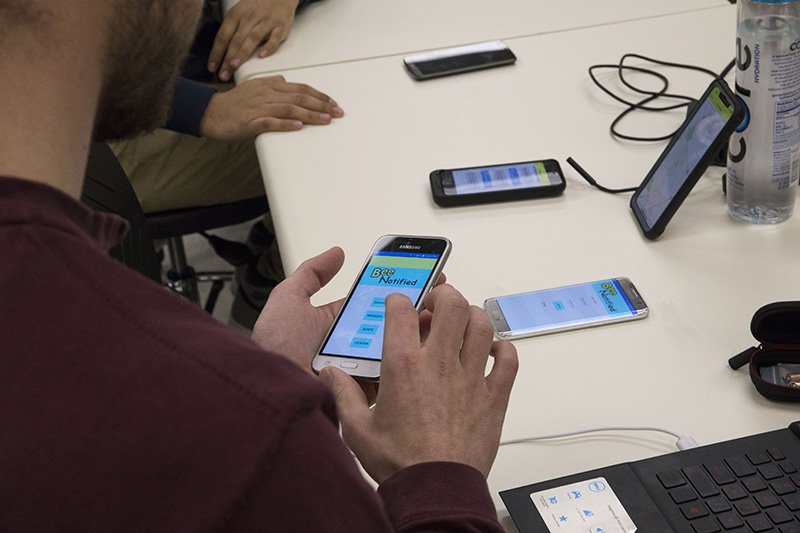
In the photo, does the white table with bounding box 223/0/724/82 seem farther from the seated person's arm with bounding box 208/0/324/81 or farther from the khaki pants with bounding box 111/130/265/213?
the khaki pants with bounding box 111/130/265/213

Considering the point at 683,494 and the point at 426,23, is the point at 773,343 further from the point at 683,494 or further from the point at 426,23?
the point at 426,23

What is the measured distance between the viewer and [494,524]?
652mm

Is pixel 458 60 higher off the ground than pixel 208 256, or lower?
higher

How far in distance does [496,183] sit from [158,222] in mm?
700

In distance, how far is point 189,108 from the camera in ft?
5.23

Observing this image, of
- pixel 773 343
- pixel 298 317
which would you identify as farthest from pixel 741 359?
pixel 298 317

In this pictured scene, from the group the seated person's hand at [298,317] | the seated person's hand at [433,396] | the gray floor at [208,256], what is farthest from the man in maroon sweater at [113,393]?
the gray floor at [208,256]

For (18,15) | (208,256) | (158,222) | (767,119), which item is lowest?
(208,256)

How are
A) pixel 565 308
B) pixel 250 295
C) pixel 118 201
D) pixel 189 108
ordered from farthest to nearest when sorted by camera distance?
pixel 250 295 < pixel 189 108 < pixel 118 201 < pixel 565 308

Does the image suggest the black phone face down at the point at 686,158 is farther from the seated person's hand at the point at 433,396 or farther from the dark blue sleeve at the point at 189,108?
the dark blue sleeve at the point at 189,108

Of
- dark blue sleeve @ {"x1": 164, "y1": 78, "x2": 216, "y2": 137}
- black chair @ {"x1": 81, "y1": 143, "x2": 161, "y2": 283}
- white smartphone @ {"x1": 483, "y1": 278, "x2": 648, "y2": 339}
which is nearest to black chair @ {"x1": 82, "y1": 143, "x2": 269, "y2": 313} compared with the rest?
black chair @ {"x1": 81, "y1": 143, "x2": 161, "y2": 283}

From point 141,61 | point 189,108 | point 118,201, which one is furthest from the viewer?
point 189,108

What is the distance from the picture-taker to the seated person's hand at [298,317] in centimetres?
90

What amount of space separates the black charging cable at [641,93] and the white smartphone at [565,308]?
8.6 inches
